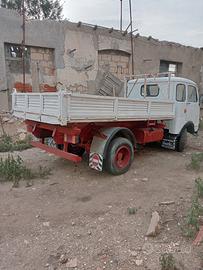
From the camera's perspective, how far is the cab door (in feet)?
25.2

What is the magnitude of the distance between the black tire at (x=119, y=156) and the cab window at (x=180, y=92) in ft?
7.90

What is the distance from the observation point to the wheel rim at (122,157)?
18.6ft

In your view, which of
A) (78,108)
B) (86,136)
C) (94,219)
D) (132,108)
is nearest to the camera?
(94,219)

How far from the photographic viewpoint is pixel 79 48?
437 inches

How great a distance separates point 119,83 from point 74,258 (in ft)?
34.6

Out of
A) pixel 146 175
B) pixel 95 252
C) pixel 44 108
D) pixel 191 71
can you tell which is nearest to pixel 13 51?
pixel 44 108

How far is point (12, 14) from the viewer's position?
31.0 feet

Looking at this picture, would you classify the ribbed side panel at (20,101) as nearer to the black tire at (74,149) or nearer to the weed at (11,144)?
the black tire at (74,149)

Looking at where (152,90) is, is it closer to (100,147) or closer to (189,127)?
(189,127)

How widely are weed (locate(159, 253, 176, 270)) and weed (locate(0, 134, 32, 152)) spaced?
5905 mm

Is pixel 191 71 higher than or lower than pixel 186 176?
higher

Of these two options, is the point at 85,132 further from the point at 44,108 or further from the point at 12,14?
the point at 12,14

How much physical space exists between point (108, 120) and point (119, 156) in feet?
3.22

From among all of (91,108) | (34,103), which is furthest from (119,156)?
(34,103)
